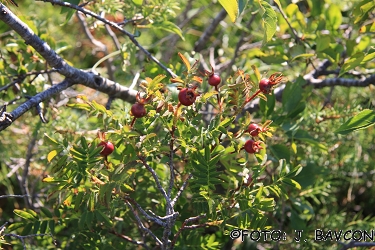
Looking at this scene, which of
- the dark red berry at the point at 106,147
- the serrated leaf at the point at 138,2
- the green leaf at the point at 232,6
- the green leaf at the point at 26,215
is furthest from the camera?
the serrated leaf at the point at 138,2

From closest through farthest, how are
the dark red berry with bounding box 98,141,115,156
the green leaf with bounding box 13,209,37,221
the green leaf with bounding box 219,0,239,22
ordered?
the green leaf with bounding box 219,0,239,22, the dark red berry with bounding box 98,141,115,156, the green leaf with bounding box 13,209,37,221

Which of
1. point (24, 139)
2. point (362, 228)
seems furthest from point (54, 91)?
point (362, 228)

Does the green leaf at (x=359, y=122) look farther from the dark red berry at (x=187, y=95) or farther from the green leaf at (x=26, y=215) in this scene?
the green leaf at (x=26, y=215)

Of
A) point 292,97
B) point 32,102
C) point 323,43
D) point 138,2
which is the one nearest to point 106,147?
point 32,102

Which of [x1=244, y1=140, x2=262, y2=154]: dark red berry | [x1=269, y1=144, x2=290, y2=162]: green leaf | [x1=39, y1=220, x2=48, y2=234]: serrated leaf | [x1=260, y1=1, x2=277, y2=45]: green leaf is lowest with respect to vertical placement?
[x1=269, y1=144, x2=290, y2=162]: green leaf

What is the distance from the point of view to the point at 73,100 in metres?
1.67

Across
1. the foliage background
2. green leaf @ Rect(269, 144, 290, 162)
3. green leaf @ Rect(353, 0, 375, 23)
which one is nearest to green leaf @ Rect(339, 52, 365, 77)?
the foliage background

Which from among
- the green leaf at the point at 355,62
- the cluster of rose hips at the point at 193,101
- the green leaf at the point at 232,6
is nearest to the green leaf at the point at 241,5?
the green leaf at the point at 232,6

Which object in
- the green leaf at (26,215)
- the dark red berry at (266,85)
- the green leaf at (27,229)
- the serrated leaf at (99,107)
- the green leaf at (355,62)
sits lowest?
the green leaf at (27,229)

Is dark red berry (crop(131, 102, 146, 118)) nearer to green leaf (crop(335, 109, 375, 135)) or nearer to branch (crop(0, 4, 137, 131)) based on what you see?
branch (crop(0, 4, 137, 131))

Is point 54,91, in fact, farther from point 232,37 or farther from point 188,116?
point 232,37

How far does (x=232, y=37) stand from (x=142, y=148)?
110 centimetres

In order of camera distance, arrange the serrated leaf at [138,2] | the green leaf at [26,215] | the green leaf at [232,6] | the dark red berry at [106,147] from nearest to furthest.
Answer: the green leaf at [232,6]
the dark red berry at [106,147]
the green leaf at [26,215]
the serrated leaf at [138,2]

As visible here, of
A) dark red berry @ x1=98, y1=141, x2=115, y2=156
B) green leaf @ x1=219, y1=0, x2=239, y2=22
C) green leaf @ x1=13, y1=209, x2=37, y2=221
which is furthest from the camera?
green leaf @ x1=13, y1=209, x2=37, y2=221
